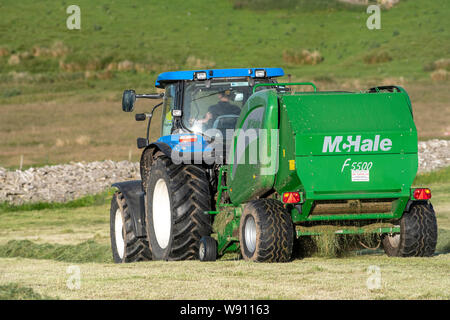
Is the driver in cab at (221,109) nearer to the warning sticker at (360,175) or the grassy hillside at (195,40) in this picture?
the warning sticker at (360,175)

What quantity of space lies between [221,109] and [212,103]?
6.8 inches

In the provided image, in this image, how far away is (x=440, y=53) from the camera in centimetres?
5828

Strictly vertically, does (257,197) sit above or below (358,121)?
below

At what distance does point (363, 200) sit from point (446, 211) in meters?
10.3

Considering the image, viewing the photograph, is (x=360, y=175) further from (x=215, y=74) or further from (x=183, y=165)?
(x=215, y=74)

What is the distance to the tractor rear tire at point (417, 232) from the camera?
9531mm

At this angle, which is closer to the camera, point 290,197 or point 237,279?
point 237,279

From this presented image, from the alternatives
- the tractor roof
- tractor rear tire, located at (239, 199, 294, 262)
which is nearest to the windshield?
the tractor roof

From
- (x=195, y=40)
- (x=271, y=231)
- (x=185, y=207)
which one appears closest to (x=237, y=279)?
(x=271, y=231)

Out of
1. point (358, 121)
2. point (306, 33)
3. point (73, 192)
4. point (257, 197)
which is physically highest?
point (306, 33)

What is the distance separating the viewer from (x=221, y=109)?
36.3 feet

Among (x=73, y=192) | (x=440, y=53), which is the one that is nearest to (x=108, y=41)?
(x=440, y=53)

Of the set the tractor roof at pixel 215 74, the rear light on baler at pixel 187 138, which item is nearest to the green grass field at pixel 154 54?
the tractor roof at pixel 215 74
